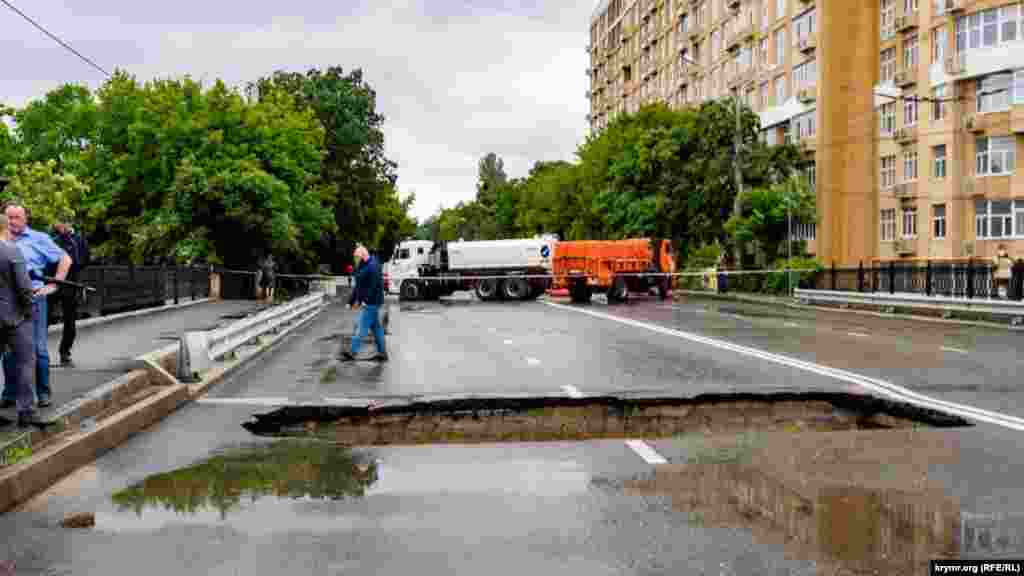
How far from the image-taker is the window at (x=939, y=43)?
150ft

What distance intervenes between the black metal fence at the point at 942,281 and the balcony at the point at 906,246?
31.7 feet

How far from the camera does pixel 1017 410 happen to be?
10086 millimetres

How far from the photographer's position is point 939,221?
46.6 m

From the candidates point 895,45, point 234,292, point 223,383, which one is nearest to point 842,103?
point 895,45

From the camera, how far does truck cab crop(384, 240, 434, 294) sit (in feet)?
168

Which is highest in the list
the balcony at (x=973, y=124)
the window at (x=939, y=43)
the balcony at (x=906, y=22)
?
the balcony at (x=906, y=22)

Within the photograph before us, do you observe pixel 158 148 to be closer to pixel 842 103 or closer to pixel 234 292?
pixel 234 292

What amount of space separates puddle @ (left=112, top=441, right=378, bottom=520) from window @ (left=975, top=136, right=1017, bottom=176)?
4091cm

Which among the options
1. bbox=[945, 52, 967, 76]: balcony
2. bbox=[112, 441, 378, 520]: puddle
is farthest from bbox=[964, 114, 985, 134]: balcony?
bbox=[112, 441, 378, 520]: puddle

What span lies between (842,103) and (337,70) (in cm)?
3545

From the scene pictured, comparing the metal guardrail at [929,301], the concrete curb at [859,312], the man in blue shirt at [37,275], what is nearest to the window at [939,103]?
the concrete curb at [859,312]

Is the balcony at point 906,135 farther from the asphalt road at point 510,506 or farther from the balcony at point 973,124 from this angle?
the asphalt road at point 510,506

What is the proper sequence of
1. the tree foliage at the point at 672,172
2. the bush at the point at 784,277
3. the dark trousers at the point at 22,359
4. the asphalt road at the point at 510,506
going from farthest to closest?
1. the tree foliage at the point at 672,172
2. the bush at the point at 784,277
3. the dark trousers at the point at 22,359
4. the asphalt road at the point at 510,506

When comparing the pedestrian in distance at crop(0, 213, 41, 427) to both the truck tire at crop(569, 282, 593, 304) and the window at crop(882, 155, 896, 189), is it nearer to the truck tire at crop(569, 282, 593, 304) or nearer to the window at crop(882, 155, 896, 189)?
the truck tire at crop(569, 282, 593, 304)
